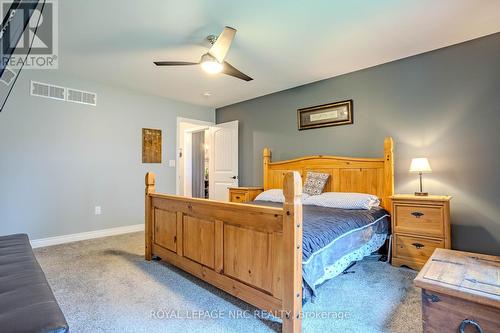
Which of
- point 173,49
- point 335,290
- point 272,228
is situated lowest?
point 335,290

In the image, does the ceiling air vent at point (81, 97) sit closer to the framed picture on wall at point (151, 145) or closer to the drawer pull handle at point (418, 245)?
the framed picture on wall at point (151, 145)

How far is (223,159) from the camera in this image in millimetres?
5102

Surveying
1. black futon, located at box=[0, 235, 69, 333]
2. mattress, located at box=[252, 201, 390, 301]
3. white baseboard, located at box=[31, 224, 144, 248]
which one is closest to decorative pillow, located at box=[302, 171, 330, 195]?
mattress, located at box=[252, 201, 390, 301]

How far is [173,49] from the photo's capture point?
2803 millimetres

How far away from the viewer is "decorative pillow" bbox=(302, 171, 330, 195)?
3461mm

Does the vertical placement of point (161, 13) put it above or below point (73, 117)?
above

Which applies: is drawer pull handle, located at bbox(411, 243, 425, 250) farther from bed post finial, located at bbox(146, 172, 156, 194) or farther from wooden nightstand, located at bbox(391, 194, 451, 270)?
bed post finial, located at bbox(146, 172, 156, 194)

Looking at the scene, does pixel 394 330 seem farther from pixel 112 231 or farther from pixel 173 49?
pixel 112 231

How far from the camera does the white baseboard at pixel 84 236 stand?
3.37 meters

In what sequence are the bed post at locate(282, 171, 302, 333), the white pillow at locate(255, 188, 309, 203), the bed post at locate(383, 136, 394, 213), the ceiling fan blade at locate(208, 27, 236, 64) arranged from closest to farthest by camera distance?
1. the bed post at locate(282, 171, 302, 333)
2. the ceiling fan blade at locate(208, 27, 236, 64)
3. the bed post at locate(383, 136, 394, 213)
4. the white pillow at locate(255, 188, 309, 203)

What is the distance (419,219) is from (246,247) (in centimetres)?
188

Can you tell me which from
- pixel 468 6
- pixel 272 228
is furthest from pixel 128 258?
pixel 468 6

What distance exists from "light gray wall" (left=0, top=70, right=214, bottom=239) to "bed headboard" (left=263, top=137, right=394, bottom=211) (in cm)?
248

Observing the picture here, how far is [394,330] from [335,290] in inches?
22.7
